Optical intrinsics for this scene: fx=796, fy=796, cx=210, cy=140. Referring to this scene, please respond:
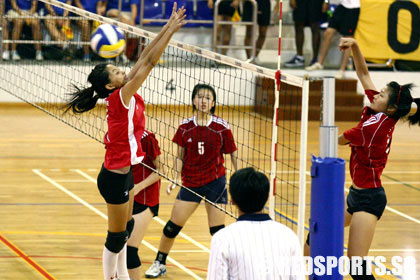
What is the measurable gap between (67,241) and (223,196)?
1886 millimetres

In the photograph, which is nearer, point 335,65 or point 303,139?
point 303,139

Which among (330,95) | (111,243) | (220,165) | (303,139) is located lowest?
(111,243)

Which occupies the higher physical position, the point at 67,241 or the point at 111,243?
the point at 111,243

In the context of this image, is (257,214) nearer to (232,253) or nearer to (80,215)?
(232,253)

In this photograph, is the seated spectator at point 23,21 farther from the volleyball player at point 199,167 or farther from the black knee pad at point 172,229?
the black knee pad at point 172,229

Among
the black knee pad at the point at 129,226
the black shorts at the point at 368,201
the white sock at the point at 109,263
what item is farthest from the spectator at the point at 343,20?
the white sock at the point at 109,263

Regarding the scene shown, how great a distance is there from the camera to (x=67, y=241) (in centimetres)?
789

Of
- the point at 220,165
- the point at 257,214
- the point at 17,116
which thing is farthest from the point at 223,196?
the point at 17,116

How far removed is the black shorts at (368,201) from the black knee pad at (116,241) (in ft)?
5.62

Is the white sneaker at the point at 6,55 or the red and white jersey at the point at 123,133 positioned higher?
the white sneaker at the point at 6,55

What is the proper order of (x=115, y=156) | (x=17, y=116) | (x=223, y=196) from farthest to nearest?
(x=17, y=116), (x=223, y=196), (x=115, y=156)

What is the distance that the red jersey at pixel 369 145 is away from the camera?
19.2ft

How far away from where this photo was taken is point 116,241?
583 cm

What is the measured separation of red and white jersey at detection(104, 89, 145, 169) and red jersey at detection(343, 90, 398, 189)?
1.53 meters
